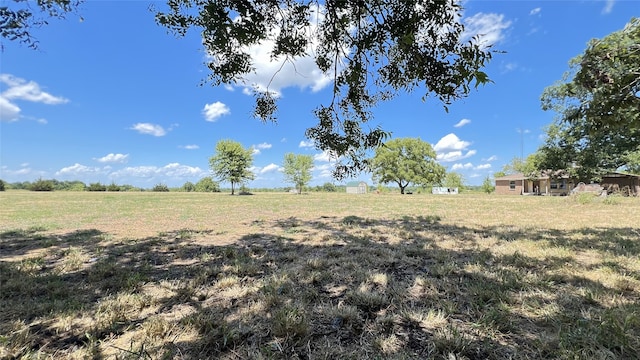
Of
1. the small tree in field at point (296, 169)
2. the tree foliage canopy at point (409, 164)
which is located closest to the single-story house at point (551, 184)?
the tree foliage canopy at point (409, 164)

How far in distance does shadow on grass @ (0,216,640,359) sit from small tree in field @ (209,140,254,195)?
29.2 meters

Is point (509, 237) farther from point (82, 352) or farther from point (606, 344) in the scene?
point (82, 352)

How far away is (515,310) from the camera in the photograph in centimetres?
247

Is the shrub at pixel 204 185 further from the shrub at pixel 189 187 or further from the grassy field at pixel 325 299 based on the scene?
the grassy field at pixel 325 299

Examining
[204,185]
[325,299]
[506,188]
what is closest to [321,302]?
[325,299]

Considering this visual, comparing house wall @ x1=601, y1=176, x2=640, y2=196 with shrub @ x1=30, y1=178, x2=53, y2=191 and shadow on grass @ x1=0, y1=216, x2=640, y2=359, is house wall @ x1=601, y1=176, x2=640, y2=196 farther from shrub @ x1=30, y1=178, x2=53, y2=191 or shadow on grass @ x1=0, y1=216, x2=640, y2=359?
shrub @ x1=30, y1=178, x2=53, y2=191

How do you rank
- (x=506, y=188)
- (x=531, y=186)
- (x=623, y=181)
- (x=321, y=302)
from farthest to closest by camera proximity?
(x=506, y=188) → (x=531, y=186) → (x=623, y=181) → (x=321, y=302)

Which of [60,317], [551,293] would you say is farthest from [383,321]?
[60,317]

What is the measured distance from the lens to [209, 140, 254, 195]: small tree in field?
33531 mm

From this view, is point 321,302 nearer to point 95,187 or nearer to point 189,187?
point 95,187

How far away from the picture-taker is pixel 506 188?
44250 millimetres

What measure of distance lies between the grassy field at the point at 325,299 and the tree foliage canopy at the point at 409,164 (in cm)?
3810

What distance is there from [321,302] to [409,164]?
42.5 meters

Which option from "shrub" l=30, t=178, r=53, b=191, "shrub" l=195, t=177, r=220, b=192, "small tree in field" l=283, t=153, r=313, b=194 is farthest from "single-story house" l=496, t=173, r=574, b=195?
"shrub" l=30, t=178, r=53, b=191
